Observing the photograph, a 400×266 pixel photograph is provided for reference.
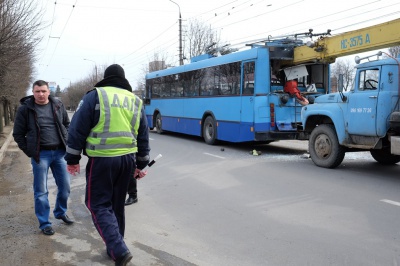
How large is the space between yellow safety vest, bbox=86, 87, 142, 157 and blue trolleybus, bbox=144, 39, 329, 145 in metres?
7.88

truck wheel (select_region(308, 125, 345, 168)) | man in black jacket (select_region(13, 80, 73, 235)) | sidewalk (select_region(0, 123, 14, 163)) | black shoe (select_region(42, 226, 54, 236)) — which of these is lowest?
sidewalk (select_region(0, 123, 14, 163))

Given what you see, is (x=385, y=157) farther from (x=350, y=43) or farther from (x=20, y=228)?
(x=20, y=228)

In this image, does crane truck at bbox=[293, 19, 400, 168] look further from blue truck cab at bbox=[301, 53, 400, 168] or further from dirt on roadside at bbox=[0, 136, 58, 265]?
dirt on roadside at bbox=[0, 136, 58, 265]

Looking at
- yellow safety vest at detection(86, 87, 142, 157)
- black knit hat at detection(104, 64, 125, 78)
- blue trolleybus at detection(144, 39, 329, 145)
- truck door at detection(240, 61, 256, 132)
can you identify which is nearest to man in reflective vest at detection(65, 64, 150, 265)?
yellow safety vest at detection(86, 87, 142, 157)

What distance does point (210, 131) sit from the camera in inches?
550

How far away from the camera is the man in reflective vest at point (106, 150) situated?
336 centimetres

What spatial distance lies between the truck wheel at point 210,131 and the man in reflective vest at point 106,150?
9.92 metres

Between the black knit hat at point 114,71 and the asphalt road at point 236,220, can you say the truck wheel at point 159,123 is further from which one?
the black knit hat at point 114,71

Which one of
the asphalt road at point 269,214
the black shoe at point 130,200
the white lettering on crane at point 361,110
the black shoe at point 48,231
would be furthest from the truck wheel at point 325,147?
the black shoe at point 48,231

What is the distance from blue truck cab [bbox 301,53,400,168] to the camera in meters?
7.42

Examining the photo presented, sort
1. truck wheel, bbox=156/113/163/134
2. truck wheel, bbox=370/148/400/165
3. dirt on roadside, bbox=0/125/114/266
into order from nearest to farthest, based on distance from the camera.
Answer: dirt on roadside, bbox=0/125/114/266 → truck wheel, bbox=370/148/400/165 → truck wheel, bbox=156/113/163/134

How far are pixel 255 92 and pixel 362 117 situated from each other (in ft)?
12.3

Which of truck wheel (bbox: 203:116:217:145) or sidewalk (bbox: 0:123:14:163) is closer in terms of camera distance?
sidewalk (bbox: 0:123:14:163)

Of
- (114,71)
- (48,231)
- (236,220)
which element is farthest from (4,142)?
(114,71)
